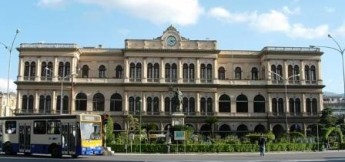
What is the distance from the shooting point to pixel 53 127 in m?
28.8

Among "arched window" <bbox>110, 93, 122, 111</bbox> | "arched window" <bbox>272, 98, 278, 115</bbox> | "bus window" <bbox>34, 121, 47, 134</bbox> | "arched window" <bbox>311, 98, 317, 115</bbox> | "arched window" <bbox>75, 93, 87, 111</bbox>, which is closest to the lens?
"bus window" <bbox>34, 121, 47, 134</bbox>

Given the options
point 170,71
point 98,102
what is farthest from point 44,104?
point 170,71

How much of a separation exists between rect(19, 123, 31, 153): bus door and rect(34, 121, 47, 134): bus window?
28.6 inches

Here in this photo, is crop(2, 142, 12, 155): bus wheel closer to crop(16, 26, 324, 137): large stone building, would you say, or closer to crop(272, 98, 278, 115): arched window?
crop(16, 26, 324, 137): large stone building

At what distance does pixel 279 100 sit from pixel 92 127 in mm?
45368

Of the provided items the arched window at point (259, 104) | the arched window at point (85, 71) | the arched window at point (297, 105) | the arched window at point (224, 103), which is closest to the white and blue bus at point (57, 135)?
the arched window at point (85, 71)

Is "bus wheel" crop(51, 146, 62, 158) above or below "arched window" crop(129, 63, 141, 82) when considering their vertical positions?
below

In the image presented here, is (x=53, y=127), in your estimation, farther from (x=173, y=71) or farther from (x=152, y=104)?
(x=173, y=71)

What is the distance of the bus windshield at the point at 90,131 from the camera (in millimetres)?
27641

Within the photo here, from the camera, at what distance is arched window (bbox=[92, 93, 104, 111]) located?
221ft

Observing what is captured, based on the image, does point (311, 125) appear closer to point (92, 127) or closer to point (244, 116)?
point (244, 116)

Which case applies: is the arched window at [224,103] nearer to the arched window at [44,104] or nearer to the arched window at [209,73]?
the arched window at [209,73]

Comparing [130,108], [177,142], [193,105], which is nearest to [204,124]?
[193,105]

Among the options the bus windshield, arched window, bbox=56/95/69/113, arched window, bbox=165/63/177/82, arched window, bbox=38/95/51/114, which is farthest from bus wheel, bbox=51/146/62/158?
arched window, bbox=165/63/177/82
